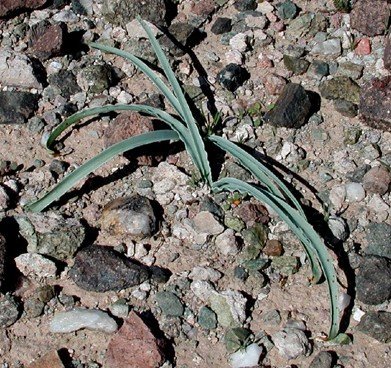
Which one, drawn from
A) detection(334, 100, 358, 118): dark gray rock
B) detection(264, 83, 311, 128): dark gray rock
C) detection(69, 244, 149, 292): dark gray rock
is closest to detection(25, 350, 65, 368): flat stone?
detection(69, 244, 149, 292): dark gray rock

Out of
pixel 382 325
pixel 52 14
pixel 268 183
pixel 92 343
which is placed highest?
pixel 52 14

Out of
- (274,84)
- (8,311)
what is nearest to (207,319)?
(8,311)

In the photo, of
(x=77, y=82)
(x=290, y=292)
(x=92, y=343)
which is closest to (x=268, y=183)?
(x=290, y=292)

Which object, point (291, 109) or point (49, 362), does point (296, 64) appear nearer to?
point (291, 109)

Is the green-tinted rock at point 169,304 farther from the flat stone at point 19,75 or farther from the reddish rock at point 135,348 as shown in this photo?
the flat stone at point 19,75

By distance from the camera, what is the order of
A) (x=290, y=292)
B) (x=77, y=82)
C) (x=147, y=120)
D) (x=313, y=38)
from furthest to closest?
(x=313, y=38)
(x=77, y=82)
(x=147, y=120)
(x=290, y=292)

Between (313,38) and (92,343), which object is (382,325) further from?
(313,38)

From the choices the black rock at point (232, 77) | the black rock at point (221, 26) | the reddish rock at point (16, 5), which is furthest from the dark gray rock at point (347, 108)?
the reddish rock at point (16, 5)
